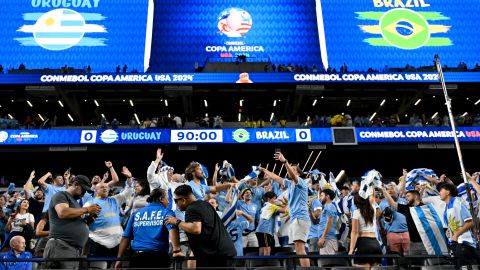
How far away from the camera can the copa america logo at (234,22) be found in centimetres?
3281

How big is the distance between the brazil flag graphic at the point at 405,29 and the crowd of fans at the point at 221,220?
75.8 feet

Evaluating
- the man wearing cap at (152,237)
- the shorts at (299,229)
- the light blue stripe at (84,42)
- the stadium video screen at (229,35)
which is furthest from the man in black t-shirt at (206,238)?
the light blue stripe at (84,42)

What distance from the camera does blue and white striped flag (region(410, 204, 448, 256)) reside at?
22.5 feet

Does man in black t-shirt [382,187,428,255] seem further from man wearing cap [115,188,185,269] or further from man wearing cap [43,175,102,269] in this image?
man wearing cap [43,175,102,269]

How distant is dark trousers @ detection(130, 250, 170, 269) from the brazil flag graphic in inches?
1140

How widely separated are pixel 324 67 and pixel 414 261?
24.8m

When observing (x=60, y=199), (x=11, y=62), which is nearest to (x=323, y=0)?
(x=11, y=62)

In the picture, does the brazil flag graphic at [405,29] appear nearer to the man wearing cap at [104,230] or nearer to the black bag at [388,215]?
the black bag at [388,215]

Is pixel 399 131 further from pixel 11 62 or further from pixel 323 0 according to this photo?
pixel 11 62

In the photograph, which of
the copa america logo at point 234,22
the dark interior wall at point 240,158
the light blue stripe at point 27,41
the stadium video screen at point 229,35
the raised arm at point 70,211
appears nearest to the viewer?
the raised arm at point 70,211

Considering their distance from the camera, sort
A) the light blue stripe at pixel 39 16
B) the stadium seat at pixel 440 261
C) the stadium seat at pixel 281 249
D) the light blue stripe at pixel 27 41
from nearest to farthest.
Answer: the stadium seat at pixel 440 261 → the stadium seat at pixel 281 249 → the light blue stripe at pixel 27 41 → the light blue stripe at pixel 39 16

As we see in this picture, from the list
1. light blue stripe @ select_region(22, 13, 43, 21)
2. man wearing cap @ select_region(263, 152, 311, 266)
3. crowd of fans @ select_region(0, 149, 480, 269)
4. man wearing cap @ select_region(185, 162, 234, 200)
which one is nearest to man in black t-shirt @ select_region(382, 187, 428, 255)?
crowd of fans @ select_region(0, 149, 480, 269)

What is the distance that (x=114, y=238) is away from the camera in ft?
23.1

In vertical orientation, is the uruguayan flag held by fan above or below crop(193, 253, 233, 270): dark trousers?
above
